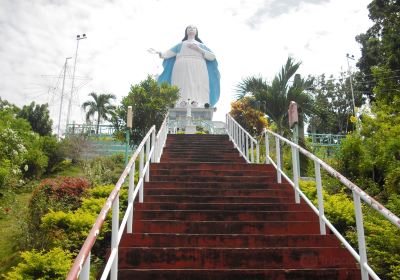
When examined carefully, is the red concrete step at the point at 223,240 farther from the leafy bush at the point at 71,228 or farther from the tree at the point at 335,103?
the tree at the point at 335,103

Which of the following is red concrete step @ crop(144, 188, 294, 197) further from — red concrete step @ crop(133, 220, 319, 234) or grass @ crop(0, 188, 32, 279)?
grass @ crop(0, 188, 32, 279)

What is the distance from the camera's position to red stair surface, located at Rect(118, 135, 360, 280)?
4.24 metres

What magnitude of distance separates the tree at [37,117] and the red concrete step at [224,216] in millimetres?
24206

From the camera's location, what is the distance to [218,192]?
269 inches

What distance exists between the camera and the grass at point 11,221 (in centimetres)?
669

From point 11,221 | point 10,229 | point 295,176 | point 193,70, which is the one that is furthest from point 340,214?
point 193,70

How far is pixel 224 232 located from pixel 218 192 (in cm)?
147

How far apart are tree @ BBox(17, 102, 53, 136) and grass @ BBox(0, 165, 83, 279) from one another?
15.5 m

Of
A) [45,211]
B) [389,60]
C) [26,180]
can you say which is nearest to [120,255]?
[45,211]

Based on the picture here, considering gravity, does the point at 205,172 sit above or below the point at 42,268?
above

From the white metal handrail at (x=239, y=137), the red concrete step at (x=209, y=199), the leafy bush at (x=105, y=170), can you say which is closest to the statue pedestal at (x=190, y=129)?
the leafy bush at (x=105, y=170)

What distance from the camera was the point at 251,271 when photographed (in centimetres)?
419

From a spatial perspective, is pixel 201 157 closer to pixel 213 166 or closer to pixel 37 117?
pixel 213 166

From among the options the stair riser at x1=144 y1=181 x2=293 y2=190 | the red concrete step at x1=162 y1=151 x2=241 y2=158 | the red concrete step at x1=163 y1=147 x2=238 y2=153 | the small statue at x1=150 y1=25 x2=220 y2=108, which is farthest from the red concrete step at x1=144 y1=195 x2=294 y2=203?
the small statue at x1=150 y1=25 x2=220 y2=108
